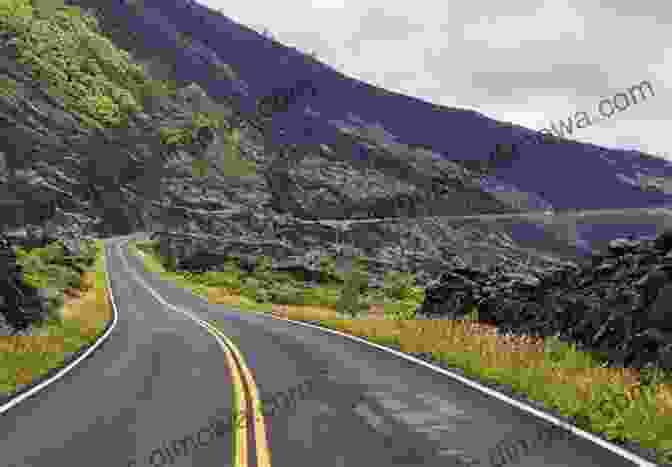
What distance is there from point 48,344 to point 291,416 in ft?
31.9

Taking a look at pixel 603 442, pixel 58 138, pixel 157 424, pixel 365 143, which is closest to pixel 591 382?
pixel 603 442

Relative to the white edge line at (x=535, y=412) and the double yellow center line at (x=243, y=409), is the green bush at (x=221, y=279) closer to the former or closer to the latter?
the double yellow center line at (x=243, y=409)

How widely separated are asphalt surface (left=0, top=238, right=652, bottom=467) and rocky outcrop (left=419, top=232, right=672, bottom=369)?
3063mm

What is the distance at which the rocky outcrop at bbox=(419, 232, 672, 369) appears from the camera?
11547mm

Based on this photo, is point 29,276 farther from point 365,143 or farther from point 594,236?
point 594,236

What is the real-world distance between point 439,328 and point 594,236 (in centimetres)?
19469

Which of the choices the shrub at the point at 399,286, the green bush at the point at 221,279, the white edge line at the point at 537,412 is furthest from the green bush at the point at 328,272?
the white edge line at the point at 537,412

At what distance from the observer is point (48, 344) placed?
16688 millimetres

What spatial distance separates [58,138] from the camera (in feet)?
339

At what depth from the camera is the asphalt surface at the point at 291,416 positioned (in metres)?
7.44

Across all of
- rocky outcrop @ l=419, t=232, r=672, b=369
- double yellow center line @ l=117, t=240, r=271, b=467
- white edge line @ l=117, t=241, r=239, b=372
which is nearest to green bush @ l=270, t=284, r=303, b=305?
white edge line @ l=117, t=241, r=239, b=372

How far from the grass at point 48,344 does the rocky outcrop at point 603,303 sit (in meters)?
10.8

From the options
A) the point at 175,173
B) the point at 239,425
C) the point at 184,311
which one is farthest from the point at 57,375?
the point at 175,173

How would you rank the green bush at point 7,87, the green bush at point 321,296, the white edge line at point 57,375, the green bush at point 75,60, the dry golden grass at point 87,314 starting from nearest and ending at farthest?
1. the white edge line at point 57,375
2. the dry golden grass at point 87,314
3. the green bush at point 321,296
4. the green bush at point 7,87
5. the green bush at point 75,60
